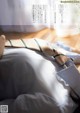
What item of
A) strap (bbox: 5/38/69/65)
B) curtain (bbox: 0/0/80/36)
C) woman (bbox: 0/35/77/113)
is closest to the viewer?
woman (bbox: 0/35/77/113)

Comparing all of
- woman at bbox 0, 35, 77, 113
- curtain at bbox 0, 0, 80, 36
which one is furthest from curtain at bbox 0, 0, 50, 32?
woman at bbox 0, 35, 77, 113

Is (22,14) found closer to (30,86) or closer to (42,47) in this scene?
(42,47)

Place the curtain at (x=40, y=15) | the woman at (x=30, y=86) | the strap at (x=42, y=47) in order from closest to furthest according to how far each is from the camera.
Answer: the woman at (x=30, y=86) → the strap at (x=42, y=47) → the curtain at (x=40, y=15)

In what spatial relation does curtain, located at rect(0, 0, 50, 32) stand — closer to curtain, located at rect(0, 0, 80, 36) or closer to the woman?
curtain, located at rect(0, 0, 80, 36)

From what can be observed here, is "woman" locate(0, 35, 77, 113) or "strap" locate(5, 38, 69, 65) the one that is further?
"strap" locate(5, 38, 69, 65)

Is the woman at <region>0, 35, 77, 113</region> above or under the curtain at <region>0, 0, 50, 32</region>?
under

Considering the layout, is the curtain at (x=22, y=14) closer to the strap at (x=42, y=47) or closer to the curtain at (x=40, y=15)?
the curtain at (x=40, y=15)

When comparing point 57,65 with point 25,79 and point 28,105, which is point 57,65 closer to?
point 25,79

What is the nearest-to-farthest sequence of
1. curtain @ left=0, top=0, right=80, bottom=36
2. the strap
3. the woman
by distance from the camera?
the woman, the strap, curtain @ left=0, top=0, right=80, bottom=36

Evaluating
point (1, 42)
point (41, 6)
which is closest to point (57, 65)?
point (1, 42)

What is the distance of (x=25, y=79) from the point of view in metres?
1.21

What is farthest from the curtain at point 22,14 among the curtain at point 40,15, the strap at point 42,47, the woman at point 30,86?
the woman at point 30,86

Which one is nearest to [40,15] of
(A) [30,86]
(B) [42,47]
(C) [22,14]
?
(C) [22,14]

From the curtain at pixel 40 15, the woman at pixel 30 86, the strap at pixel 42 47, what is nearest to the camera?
the woman at pixel 30 86
